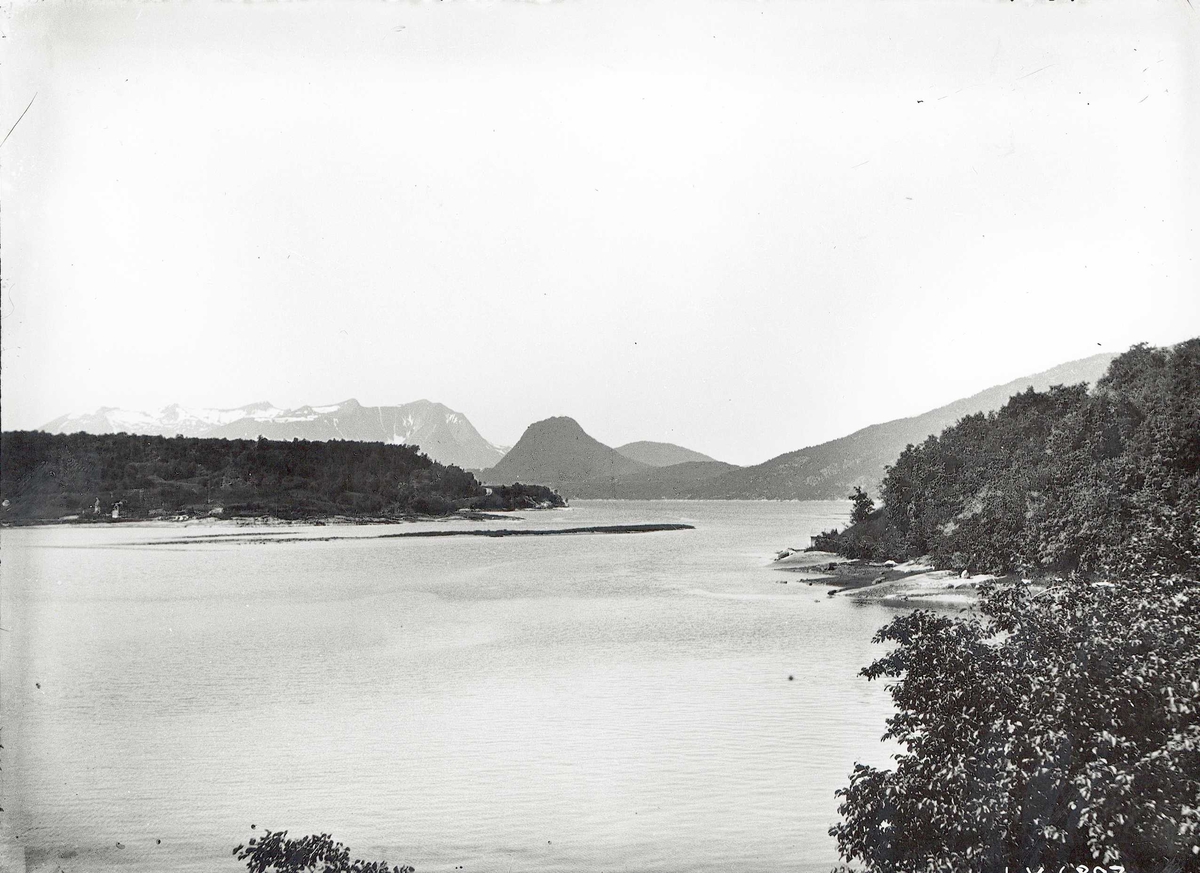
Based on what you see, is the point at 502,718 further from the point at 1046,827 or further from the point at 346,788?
the point at 1046,827

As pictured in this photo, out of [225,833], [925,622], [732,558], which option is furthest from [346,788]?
[732,558]

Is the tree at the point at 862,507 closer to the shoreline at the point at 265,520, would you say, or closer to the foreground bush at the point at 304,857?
the foreground bush at the point at 304,857

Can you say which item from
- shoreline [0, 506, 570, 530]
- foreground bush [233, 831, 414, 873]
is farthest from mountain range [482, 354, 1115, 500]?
shoreline [0, 506, 570, 530]

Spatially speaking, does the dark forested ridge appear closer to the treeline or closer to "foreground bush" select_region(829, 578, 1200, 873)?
"foreground bush" select_region(829, 578, 1200, 873)

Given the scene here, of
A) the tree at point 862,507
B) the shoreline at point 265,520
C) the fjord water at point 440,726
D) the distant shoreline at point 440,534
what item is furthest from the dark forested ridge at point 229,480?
the tree at point 862,507

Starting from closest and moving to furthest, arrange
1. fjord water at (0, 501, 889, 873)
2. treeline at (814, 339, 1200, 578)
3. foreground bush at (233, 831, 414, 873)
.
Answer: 1. foreground bush at (233, 831, 414, 873)
2. fjord water at (0, 501, 889, 873)
3. treeline at (814, 339, 1200, 578)
